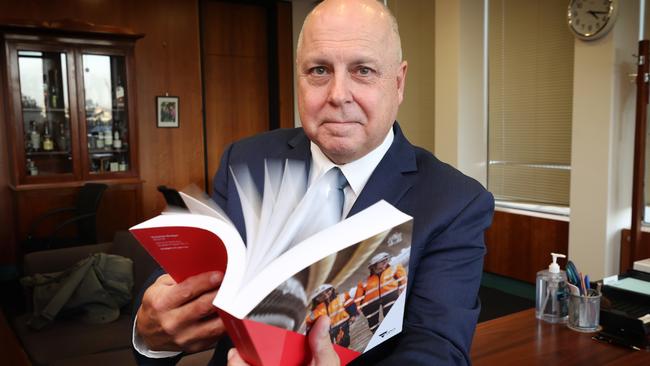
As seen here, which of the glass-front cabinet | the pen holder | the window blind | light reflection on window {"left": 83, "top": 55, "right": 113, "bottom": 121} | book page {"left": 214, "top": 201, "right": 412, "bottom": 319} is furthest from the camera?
light reflection on window {"left": 83, "top": 55, "right": 113, "bottom": 121}

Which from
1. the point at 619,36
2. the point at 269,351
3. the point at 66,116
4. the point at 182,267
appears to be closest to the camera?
the point at 269,351

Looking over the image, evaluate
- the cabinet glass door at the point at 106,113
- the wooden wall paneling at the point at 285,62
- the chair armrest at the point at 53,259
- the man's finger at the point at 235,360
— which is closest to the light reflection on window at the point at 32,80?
the cabinet glass door at the point at 106,113

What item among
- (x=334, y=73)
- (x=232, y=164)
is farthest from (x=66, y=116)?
(x=334, y=73)

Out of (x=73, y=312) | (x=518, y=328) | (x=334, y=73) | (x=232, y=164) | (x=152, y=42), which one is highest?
(x=152, y=42)

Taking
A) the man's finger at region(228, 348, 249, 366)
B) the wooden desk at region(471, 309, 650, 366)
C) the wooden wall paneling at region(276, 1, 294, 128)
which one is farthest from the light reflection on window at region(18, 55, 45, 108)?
the man's finger at region(228, 348, 249, 366)

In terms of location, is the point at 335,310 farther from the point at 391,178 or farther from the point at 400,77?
the point at 400,77

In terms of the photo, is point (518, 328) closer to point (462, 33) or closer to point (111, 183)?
point (462, 33)

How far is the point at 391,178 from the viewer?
112 centimetres

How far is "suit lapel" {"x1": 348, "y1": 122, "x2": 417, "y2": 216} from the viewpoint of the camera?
43.1 inches

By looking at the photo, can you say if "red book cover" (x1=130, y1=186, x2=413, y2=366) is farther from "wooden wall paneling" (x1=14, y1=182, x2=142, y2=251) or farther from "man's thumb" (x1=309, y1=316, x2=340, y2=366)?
"wooden wall paneling" (x1=14, y1=182, x2=142, y2=251)

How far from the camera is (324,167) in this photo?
1131 millimetres

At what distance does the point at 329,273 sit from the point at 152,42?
20.0 ft

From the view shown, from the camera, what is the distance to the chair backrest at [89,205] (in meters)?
4.94

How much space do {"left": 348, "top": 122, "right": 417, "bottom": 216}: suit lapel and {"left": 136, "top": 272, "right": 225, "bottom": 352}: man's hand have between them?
0.39 metres
